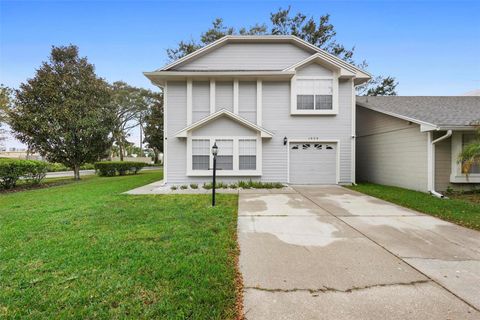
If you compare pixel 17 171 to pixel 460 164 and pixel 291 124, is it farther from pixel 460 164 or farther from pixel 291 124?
pixel 460 164

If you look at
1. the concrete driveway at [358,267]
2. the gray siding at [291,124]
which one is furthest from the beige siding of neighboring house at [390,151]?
the concrete driveway at [358,267]

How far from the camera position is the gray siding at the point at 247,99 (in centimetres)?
1051

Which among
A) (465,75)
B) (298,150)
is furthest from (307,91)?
(465,75)

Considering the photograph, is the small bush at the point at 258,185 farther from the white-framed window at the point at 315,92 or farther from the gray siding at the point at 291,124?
the white-framed window at the point at 315,92

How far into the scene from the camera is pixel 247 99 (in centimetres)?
1054

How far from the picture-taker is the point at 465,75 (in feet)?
59.4

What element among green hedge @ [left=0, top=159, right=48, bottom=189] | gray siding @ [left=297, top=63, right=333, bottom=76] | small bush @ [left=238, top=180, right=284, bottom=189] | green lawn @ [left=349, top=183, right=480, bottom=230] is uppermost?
gray siding @ [left=297, top=63, right=333, bottom=76]

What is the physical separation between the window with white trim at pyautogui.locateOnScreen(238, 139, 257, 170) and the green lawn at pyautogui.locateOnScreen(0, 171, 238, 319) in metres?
5.01

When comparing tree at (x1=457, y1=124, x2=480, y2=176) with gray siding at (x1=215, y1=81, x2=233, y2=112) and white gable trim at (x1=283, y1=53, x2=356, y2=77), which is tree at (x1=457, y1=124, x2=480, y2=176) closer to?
white gable trim at (x1=283, y1=53, x2=356, y2=77)

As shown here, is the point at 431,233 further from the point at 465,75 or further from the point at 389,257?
the point at 465,75

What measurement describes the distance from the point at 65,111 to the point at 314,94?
14.0 meters

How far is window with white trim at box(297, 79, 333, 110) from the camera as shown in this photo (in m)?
10.5

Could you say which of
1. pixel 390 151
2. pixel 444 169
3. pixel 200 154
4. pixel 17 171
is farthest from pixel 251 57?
pixel 17 171

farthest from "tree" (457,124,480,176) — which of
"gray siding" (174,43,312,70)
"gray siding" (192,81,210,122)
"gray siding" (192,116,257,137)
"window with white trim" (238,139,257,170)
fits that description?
"gray siding" (192,81,210,122)
